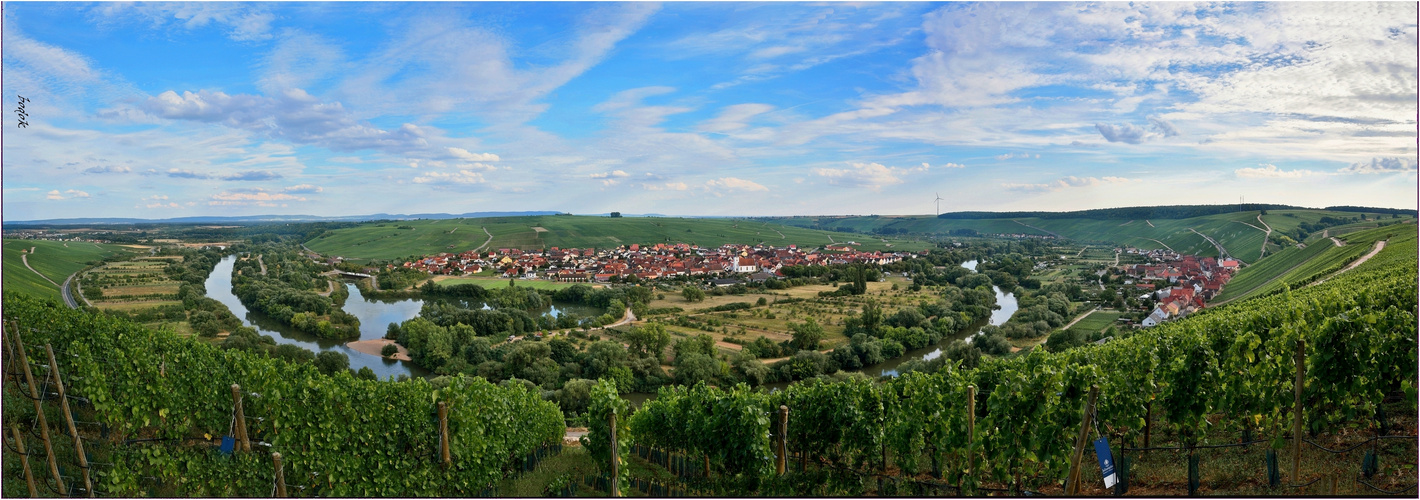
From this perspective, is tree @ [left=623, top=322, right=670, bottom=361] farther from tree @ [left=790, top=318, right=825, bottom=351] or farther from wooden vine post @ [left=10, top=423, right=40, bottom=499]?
wooden vine post @ [left=10, top=423, right=40, bottom=499]

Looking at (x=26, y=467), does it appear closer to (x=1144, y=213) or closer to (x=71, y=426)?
(x=71, y=426)

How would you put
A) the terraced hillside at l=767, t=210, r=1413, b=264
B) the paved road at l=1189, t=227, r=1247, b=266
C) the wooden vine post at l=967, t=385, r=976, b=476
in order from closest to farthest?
the wooden vine post at l=967, t=385, r=976, b=476 → the paved road at l=1189, t=227, r=1247, b=266 → the terraced hillside at l=767, t=210, r=1413, b=264

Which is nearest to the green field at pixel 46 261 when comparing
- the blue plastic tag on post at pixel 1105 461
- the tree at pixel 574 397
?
the tree at pixel 574 397

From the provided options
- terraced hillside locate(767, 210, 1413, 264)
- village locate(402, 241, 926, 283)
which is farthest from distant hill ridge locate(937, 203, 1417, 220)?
village locate(402, 241, 926, 283)

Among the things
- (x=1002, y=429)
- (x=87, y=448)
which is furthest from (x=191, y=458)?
(x=1002, y=429)

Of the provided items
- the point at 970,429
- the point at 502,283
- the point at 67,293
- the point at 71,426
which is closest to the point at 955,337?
the point at 970,429
